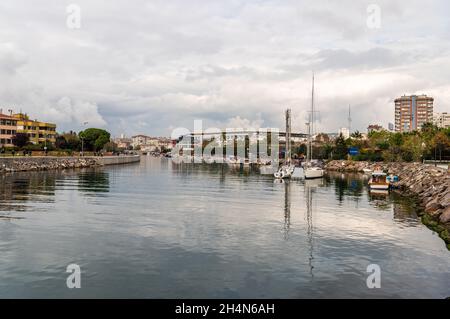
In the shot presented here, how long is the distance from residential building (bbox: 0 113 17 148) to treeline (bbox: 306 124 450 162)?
360 ft

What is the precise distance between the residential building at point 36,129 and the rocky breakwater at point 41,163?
30756mm

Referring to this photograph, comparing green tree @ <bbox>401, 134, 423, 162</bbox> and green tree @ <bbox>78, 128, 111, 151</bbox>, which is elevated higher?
green tree @ <bbox>78, 128, 111, 151</bbox>

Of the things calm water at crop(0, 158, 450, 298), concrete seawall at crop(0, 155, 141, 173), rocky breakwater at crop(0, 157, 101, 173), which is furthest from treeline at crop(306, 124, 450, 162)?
rocky breakwater at crop(0, 157, 101, 173)

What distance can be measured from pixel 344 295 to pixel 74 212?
2561 centimetres

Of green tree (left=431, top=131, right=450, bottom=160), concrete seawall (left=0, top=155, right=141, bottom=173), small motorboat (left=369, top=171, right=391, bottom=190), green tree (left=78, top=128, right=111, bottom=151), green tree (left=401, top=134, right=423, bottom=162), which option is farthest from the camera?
green tree (left=78, top=128, right=111, bottom=151)

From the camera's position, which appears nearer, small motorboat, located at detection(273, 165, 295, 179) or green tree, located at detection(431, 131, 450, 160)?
small motorboat, located at detection(273, 165, 295, 179)

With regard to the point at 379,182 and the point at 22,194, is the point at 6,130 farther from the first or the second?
the point at 379,182

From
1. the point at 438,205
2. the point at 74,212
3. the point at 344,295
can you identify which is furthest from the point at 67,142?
the point at 344,295

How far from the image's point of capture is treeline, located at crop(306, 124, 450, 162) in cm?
10125

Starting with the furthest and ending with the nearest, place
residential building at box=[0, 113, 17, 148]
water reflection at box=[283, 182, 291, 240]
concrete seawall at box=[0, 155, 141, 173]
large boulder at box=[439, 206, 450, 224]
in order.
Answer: residential building at box=[0, 113, 17, 148] → concrete seawall at box=[0, 155, 141, 173] → large boulder at box=[439, 206, 450, 224] → water reflection at box=[283, 182, 291, 240]

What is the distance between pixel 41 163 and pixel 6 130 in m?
38.4

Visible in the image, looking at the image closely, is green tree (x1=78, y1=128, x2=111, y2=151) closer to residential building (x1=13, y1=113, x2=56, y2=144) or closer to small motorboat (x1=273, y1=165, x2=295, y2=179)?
residential building (x1=13, y1=113, x2=56, y2=144)
